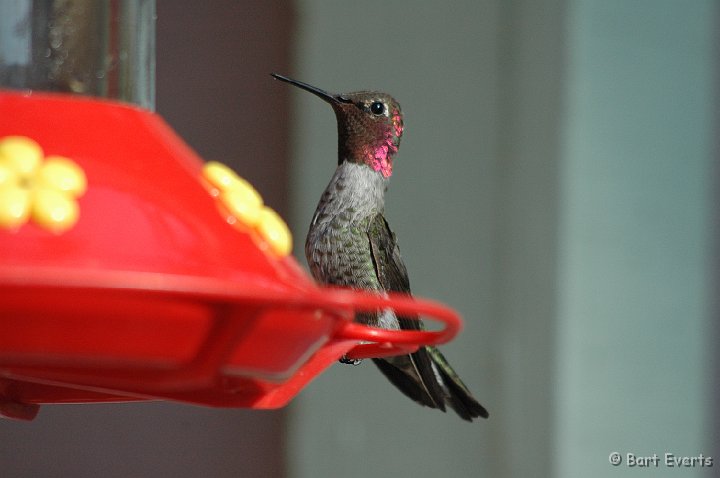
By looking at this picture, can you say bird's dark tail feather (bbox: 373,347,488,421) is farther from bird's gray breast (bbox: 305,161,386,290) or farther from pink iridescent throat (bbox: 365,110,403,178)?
pink iridescent throat (bbox: 365,110,403,178)

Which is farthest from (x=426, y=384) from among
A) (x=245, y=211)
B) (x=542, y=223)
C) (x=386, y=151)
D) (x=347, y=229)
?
(x=245, y=211)

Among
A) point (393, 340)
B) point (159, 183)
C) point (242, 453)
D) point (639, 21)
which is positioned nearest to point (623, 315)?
point (639, 21)

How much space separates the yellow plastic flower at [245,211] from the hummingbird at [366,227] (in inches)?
55.2

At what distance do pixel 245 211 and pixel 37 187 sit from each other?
1.12 feet

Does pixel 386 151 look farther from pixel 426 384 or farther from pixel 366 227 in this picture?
pixel 426 384

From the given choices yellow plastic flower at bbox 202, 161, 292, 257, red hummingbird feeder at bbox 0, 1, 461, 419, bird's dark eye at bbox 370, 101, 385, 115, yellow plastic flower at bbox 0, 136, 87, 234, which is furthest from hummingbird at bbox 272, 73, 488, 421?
yellow plastic flower at bbox 0, 136, 87, 234

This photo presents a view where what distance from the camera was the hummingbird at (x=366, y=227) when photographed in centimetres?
312

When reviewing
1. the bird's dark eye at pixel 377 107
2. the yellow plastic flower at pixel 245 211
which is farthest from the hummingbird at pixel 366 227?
the yellow plastic flower at pixel 245 211

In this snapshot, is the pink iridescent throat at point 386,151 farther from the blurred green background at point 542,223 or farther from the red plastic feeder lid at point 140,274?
the red plastic feeder lid at point 140,274

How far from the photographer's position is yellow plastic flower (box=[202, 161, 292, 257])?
1.54 m

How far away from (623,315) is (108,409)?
65.0 inches

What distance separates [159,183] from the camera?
4.67 feet

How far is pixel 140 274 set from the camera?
120 centimetres

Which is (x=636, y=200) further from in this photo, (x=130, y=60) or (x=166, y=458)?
(x=130, y=60)
